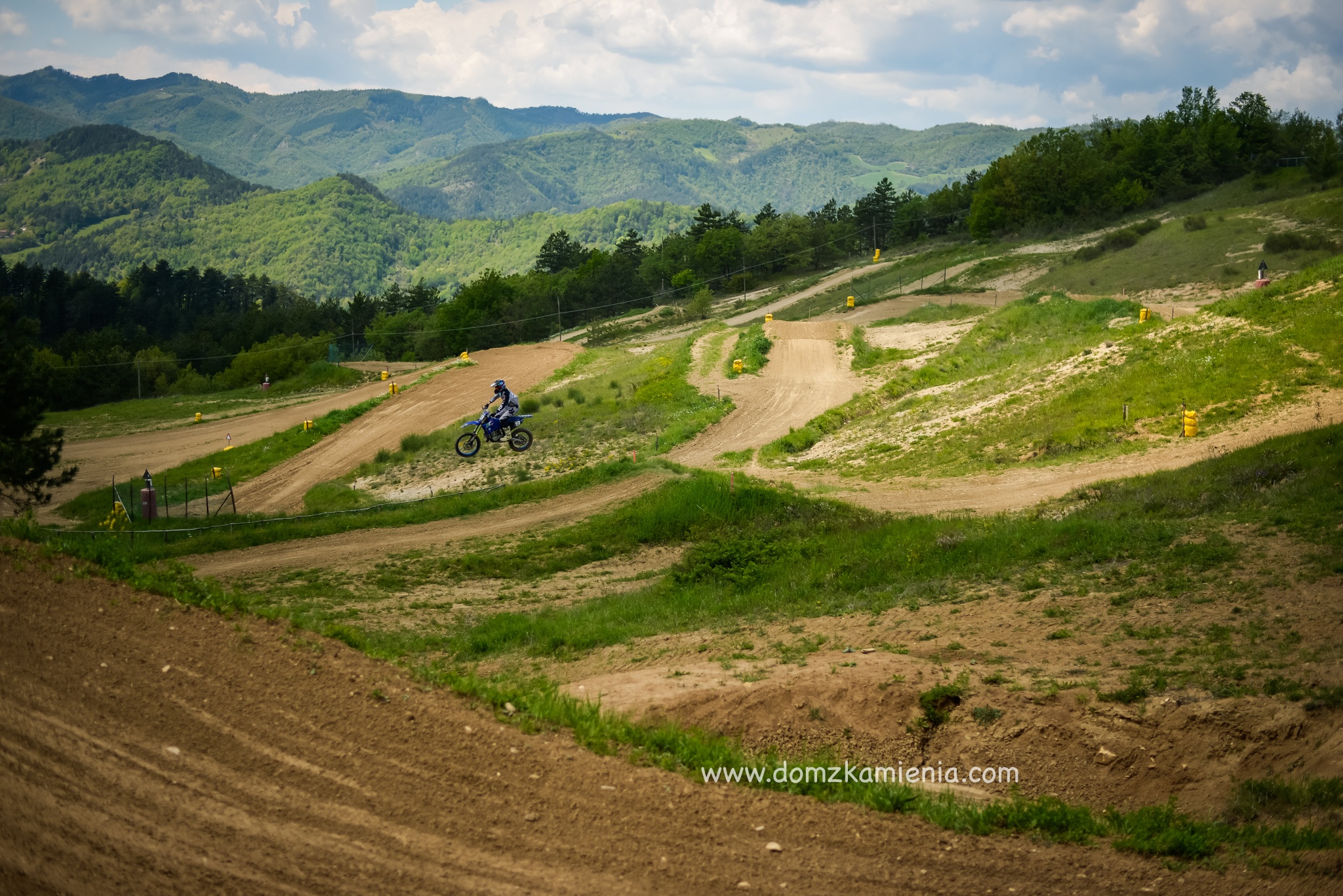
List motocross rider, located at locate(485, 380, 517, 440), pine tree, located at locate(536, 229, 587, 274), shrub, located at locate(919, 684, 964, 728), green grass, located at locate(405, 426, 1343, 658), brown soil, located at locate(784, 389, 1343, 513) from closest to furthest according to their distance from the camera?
shrub, located at locate(919, 684, 964, 728)
green grass, located at locate(405, 426, 1343, 658)
brown soil, located at locate(784, 389, 1343, 513)
motocross rider, located at locate(485, 380, 517, 440)
pine tree, located at locate(536, 229, 587, 274)

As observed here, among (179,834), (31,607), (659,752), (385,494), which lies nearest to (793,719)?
(659,752)

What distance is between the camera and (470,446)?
31156mm

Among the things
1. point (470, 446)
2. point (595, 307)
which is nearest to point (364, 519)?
point (470, 446)

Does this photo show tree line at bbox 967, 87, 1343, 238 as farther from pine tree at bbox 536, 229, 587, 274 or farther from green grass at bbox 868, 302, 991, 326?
pine tree at bbox 536, 229, 587, 274

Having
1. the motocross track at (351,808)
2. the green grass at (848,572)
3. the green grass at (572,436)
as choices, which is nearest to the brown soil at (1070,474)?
the green grass at (848,572)

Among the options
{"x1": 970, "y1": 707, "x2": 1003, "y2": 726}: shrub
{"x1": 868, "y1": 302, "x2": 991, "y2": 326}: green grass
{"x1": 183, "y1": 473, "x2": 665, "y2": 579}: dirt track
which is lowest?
{"x1": 970, "y1": 707, "x2": 1003, "y2": 726}: shrub

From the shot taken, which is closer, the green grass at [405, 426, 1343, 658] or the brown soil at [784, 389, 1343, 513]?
the green grass at [405, 426, 1343, 658]

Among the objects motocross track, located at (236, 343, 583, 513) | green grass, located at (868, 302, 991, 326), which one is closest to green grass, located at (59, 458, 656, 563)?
motocross track, located at (236, 343, 583, 513)

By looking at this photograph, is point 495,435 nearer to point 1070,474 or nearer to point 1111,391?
point 1070,474

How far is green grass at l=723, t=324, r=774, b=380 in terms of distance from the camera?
130 feet

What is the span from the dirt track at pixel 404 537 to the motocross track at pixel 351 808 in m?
11.2

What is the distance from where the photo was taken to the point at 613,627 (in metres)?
14.3

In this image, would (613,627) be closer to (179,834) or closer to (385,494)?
(179,834)

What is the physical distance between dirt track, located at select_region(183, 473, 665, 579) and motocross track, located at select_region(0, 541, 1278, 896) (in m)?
11.2
